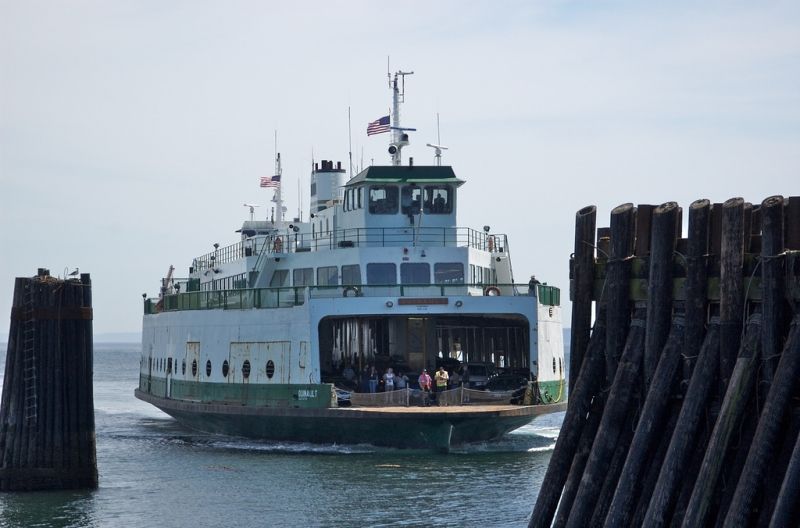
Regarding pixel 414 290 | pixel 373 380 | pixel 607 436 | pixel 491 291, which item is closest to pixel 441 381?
pixel 373 380

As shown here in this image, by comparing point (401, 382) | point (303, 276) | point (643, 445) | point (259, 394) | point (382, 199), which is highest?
point (382, 199)

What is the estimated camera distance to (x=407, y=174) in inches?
1428

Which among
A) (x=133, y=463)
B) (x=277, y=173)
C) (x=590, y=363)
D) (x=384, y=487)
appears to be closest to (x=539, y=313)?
(x=384, y=487)

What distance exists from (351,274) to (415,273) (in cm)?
162

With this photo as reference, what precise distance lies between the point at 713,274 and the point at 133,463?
21733 mm

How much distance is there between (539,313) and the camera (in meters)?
31.9

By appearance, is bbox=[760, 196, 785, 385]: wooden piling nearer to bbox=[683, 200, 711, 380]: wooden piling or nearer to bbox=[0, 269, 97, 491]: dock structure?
bbox=[683, 200, 711, 380]: wooden piling

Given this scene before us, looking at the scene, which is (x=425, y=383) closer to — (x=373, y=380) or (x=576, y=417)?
(x=373, y=380)

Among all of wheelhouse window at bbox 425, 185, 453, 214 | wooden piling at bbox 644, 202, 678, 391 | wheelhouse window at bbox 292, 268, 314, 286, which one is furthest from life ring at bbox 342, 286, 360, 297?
wooden piling at bbox 644, 202, 678, 391

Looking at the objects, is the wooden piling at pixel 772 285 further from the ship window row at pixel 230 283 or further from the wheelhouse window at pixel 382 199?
the ship window row at pixel 230 283

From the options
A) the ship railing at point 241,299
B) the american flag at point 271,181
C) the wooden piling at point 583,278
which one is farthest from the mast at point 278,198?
the wooden piling at point 583,278

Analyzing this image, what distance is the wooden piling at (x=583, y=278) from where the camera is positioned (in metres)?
14.9

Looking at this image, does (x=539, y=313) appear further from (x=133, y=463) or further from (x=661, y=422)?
(x=661, y=422)

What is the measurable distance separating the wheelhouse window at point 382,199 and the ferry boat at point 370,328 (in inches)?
1.5
